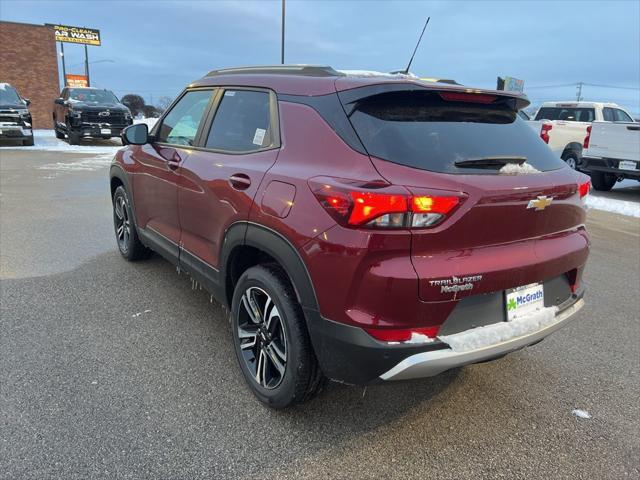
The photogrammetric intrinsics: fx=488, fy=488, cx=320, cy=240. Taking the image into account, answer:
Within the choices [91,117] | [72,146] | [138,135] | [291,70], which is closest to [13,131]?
[72,146]

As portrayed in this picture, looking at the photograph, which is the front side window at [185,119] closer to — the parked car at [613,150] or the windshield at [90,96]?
the parked car at [613,150]

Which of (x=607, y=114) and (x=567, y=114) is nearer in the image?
(x=607, y=114)

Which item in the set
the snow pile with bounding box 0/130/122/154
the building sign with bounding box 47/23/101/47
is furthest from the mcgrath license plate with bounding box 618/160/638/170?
the building sign with bounding box 47/23/101/47

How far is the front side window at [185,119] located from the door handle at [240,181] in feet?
2.90

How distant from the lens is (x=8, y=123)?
1596 centimetres

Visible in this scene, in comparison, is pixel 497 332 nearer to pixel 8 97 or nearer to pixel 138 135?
pixel 138 135

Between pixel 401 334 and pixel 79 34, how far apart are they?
53.4 metres

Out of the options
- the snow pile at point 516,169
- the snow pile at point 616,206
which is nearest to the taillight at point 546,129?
the snow pile at point 616,206

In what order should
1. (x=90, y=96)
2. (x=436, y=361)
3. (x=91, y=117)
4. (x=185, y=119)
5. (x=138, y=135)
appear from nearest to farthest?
→ 1. (x=436, y=361)
2. (x=185, y=119)
3. (x=138, y=135)
4. (x=91, y=117)
5. (x=90, y=96)

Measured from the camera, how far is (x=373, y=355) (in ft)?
7.04

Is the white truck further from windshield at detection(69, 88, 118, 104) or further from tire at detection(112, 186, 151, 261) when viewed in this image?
windshield at detection(69, 88, 118, 104)

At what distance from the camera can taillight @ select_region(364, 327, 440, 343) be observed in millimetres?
2141

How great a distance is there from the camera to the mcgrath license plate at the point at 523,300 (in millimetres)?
2391

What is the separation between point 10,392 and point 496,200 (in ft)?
9.29
